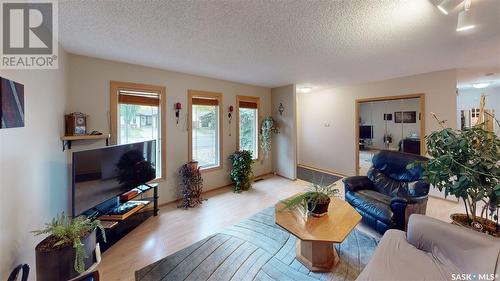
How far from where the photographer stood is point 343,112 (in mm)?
5145

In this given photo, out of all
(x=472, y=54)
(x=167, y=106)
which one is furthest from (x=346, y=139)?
(x=167, y=106)

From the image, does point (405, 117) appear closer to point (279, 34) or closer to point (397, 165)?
point (397, 165)

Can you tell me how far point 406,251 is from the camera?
1542 millimetres

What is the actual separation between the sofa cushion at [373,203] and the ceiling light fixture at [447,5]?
2.06 meters

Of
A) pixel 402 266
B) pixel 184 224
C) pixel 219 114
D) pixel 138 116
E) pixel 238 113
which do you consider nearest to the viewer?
pixel 402 266

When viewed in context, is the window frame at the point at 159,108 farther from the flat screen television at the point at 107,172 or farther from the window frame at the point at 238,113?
the window frame at the point at 238,113

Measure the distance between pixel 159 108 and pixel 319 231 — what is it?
3.10 m

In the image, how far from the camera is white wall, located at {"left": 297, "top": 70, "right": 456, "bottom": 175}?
3637 millimetres

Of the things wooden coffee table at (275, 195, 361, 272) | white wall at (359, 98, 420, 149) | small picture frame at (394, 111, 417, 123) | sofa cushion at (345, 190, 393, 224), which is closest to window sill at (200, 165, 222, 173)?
wooden coffee table at (275, 195, 361, 272)

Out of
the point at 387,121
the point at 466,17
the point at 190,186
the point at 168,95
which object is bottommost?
the point at 190,186

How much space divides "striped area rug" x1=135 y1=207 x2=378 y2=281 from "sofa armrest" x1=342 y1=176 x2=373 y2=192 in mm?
656

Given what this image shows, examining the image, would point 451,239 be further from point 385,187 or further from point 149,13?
point 149,13

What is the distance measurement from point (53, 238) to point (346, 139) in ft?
17.9

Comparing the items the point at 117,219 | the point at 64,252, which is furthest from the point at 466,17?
the point at 117,219
